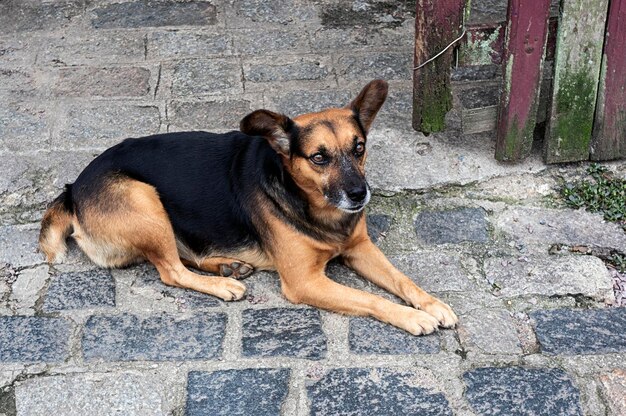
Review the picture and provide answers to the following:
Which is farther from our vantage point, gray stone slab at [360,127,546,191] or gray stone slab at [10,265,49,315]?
gray stone slab at [360,127,546,191]

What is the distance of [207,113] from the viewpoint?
5.84 m

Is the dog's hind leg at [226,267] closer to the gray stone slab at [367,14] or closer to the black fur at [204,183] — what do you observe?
the black fur at [204,183]

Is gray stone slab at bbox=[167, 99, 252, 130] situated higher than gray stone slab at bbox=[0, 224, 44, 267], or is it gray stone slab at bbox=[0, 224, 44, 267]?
gray stone slab at bbox=[167, 99, 252, 130]

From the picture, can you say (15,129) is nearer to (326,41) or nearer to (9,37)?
(9,37)

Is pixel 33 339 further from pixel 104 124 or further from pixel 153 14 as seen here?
pixel 153 14

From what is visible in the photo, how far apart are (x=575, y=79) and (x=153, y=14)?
3641mm

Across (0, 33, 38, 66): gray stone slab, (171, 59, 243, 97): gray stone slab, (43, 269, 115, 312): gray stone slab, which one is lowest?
(43, 269, 115, 312): gray stone slab

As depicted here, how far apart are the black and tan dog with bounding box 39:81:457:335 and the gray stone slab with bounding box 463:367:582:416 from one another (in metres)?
0.40

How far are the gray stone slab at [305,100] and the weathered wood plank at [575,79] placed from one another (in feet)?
4.64

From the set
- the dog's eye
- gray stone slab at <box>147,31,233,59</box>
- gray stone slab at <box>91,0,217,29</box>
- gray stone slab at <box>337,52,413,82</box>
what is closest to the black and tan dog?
the dog's eye

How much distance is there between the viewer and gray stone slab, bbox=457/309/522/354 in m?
3.96

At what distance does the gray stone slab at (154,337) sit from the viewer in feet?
13.0

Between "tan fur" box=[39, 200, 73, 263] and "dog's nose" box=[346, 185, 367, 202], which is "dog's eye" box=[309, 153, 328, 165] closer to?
"dog's nose" box=[346, 185, 367, 202]

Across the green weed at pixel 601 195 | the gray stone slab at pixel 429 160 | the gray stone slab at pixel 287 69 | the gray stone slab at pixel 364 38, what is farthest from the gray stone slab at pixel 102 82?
the green weed at pixel 601 195
